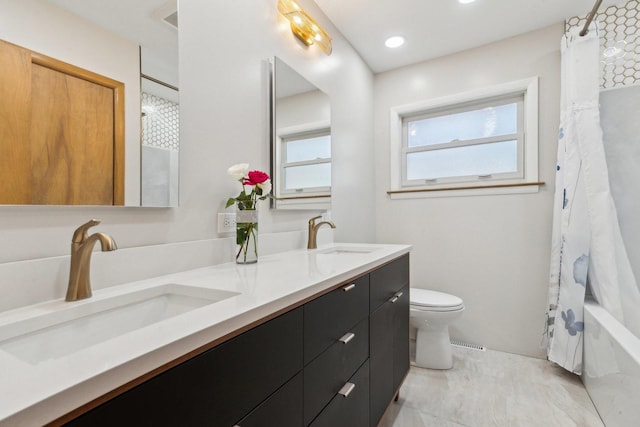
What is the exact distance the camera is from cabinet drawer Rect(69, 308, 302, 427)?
0.44 m

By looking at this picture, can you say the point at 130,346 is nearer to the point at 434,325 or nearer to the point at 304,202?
the point at 304,202

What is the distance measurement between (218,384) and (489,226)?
245 cm

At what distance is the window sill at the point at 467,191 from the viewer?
2325 mm

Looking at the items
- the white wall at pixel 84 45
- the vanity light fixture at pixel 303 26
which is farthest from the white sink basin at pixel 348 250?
the vanity light fixture at pixel 303 26

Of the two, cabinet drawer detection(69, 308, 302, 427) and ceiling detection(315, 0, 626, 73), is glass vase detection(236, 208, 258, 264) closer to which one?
cabinet drawer detection(69, 308, 302, 427)

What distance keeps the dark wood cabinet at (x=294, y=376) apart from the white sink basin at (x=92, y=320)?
205mm

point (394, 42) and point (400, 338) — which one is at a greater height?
point (394, 42)

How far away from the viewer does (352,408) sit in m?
1.12

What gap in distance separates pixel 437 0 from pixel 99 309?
2.43 metres

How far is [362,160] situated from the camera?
104 inches

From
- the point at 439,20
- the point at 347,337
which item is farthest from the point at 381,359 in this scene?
the point at 439,20

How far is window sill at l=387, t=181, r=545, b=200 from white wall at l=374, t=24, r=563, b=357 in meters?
0.04

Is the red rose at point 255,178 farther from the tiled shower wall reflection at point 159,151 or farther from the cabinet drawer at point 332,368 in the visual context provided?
the cabinet drawer at point 332,368

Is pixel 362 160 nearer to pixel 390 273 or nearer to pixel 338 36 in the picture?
pixel 338 36
